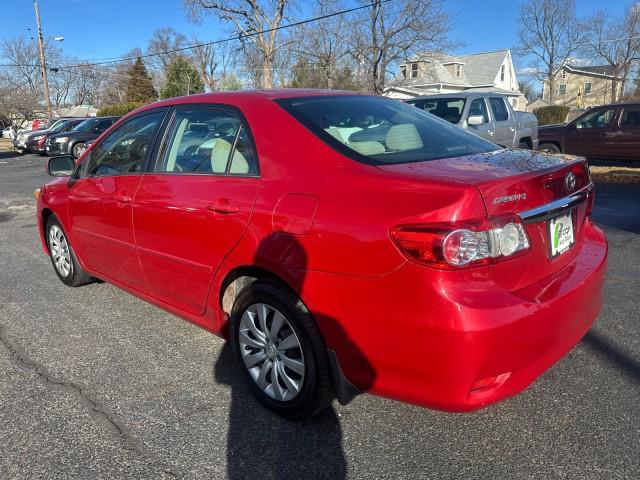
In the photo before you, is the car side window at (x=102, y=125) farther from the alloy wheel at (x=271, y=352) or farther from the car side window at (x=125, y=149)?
the alloy wheel at (x=271, y=352)

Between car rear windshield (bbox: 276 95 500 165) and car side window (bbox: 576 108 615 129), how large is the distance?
12.1 metres

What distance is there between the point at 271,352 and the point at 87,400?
1.13 meters

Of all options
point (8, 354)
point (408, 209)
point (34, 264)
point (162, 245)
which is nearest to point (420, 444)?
point (408, 209)

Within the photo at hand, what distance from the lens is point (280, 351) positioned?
266 cm

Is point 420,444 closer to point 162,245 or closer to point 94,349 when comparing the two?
point 162,245

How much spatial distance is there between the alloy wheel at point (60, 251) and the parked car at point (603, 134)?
516 inches

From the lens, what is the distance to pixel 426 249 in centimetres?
204

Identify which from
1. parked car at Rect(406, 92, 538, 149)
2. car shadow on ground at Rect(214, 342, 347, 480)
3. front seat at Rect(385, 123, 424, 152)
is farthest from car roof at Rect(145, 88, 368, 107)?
parked car at Rect(406, 92, 538, 149)

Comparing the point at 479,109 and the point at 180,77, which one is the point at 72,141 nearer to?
the point at 479,109

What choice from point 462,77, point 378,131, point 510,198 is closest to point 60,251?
point 378,131

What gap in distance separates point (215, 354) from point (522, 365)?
201 centimetres

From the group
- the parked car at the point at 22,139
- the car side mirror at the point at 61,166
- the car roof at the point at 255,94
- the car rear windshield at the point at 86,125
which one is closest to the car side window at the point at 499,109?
the car roof at the point at 255,94

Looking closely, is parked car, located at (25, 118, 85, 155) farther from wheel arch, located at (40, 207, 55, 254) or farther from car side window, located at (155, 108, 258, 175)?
car side window, located at (155, 108, 258, 175)

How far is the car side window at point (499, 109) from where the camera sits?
36.1ft
